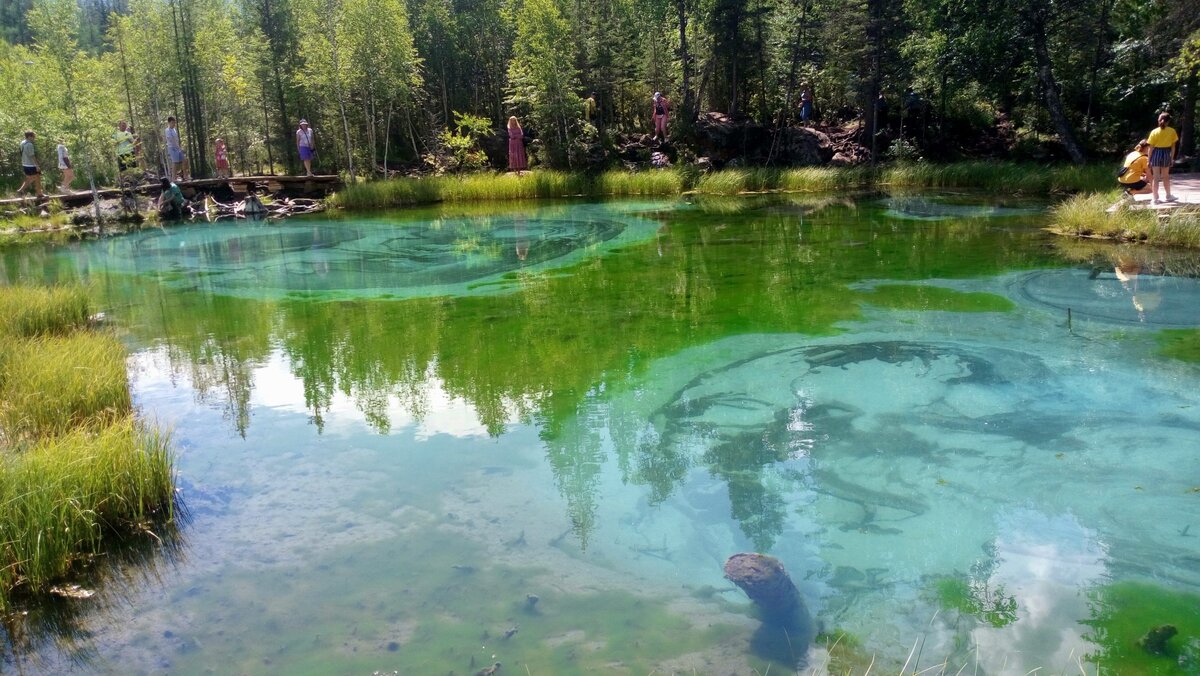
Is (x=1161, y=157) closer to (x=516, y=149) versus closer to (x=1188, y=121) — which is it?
(x=1188, y=121)

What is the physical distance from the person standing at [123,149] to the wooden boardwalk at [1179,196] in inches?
829

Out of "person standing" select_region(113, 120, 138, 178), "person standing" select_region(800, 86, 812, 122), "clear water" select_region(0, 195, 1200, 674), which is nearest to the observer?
"clear water" select_region(0, 195, 1200, 674)

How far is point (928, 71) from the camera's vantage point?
2188 cm

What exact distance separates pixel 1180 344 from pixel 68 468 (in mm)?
8586

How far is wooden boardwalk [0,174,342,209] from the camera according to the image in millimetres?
20891

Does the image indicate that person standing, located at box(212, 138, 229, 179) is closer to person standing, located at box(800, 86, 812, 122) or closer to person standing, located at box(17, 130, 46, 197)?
person standing, located at box(17, 130, 46, 197)

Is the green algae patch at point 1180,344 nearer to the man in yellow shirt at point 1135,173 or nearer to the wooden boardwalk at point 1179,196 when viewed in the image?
the wooden boardwalk at point 1179,196

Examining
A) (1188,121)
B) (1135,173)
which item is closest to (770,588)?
(1135,173)

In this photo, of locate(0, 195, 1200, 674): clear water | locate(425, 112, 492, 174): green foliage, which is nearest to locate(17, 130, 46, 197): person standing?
locate(425, 112, 492, 174): green foliage

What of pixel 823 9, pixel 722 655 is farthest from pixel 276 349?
pixel 823 9

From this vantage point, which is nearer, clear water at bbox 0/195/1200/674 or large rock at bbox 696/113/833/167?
clear water at bbox 0/195/1200/674

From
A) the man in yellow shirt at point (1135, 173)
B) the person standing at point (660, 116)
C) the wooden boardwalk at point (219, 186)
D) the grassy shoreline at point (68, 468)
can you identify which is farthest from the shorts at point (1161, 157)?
the wooden boardwalk at point (219, 186)

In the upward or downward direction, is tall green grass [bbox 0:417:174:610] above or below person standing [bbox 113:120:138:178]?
below

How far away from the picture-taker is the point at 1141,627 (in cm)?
357
